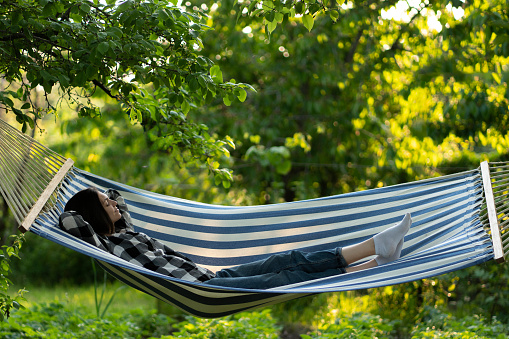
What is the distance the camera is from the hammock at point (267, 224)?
1607mm

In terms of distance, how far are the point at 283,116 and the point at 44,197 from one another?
105 inches

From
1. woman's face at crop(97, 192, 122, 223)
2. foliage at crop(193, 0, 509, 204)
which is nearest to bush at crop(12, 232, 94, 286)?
foliage at crop(193, 0, 509, 204)

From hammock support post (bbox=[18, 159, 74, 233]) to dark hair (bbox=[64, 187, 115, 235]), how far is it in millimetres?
101

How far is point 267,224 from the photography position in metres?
2.33

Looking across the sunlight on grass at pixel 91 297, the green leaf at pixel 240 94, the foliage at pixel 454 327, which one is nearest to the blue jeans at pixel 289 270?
the green leaf at pixel 240 94

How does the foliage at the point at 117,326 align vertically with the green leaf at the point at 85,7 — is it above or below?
below

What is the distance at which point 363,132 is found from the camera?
4.24 meters

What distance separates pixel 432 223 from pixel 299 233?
0.59 m

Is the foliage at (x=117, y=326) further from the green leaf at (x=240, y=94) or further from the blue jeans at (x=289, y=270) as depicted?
the green leaf at (x=240, y=94)

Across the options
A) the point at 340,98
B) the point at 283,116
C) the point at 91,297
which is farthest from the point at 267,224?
the point at 91,297

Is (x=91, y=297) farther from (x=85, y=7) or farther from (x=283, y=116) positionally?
(x=85, y=7)

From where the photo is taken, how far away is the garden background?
1751 mm

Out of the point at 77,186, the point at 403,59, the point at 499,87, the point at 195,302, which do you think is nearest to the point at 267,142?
the point at 403,59

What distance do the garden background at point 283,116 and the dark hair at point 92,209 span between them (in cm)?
34
